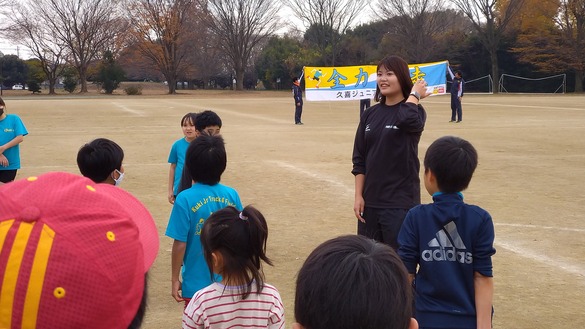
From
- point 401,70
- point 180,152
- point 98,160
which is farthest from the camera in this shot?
point 180,152

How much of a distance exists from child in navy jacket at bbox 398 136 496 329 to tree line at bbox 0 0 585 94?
192ft

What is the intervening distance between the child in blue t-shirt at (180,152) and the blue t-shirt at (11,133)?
263cm

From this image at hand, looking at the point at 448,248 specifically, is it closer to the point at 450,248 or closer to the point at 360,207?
the point at 450,248

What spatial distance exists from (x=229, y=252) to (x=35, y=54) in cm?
6730

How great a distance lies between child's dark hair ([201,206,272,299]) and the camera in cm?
266

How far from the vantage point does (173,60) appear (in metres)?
66.2

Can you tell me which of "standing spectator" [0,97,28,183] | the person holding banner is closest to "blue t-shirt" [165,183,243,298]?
the person holding banner

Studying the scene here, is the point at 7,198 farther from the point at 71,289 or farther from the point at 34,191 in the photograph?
the point at 71,289

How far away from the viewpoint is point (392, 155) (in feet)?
14.2

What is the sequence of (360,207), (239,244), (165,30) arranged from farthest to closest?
(165,30) → (360,207) → (239,244)

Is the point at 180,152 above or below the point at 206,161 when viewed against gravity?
below

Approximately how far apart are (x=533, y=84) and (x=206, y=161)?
6023cm

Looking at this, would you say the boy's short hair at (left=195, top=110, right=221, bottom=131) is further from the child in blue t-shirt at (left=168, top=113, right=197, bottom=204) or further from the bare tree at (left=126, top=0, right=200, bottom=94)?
the bare tree at (left=126, top=0, right=200, bottom=94)

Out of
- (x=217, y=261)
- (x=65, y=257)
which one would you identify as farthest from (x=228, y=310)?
(x=65, y=257)
